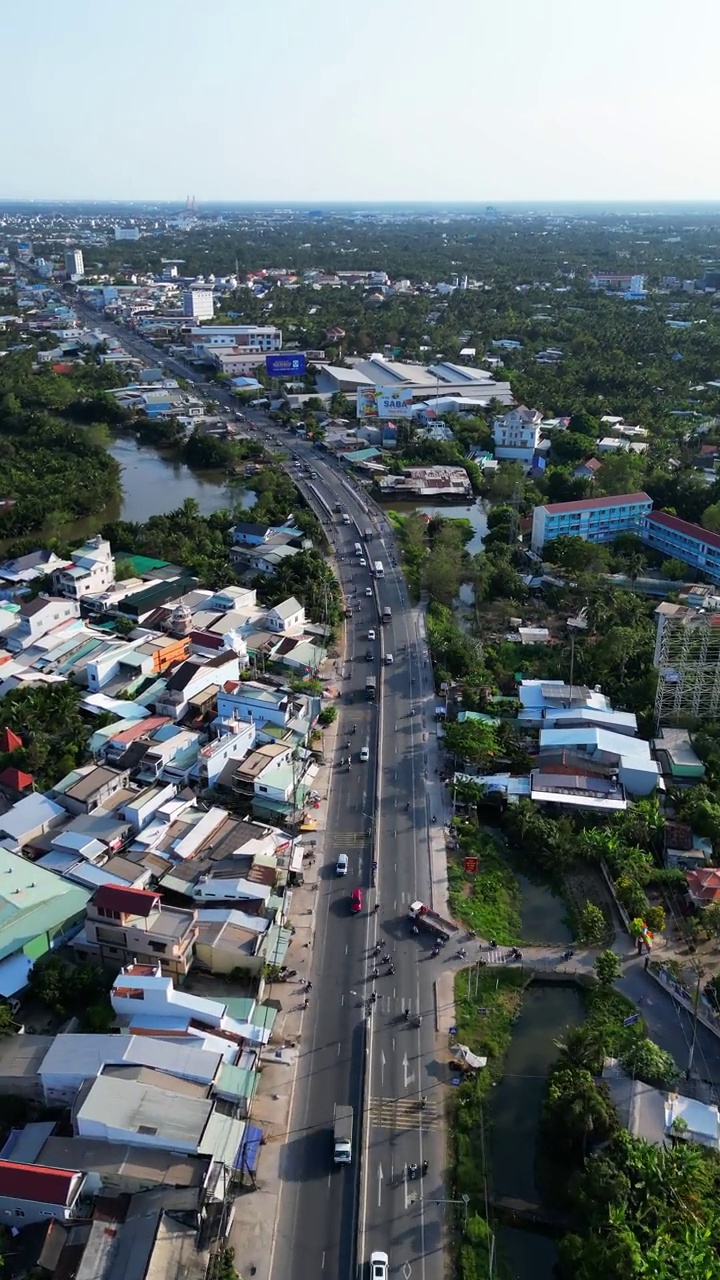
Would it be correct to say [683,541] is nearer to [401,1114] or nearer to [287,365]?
[401,1114]

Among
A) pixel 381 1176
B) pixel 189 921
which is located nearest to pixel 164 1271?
pixel 381 1176

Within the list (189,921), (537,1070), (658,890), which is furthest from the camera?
(658,890)

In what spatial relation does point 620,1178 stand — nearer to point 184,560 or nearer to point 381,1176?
point 381,1176

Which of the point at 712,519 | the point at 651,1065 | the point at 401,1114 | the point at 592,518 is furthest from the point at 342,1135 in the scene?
the point at 712,519

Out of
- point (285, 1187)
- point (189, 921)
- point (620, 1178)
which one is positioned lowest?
point (285, 1187)

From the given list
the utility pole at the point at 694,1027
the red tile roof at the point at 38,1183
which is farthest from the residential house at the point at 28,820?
the utility pole at the point at 694,1027

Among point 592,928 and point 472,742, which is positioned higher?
point 472,742
